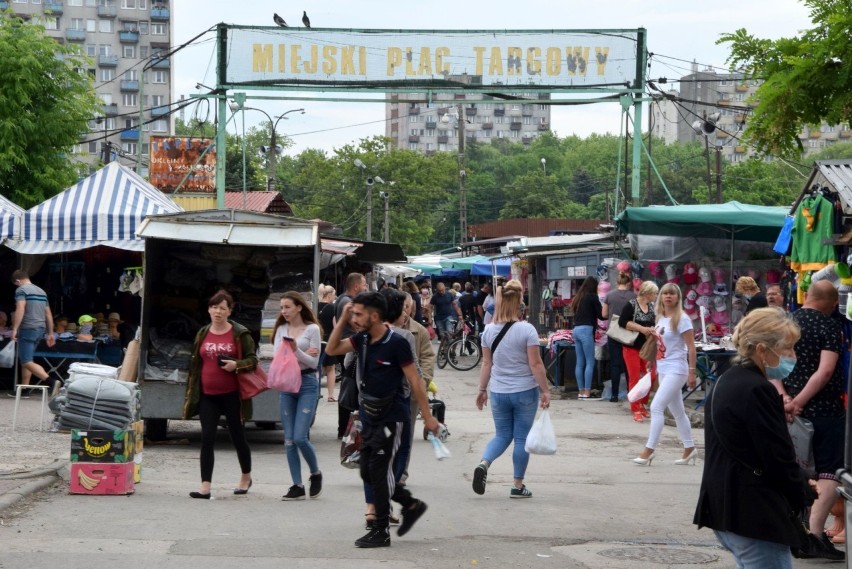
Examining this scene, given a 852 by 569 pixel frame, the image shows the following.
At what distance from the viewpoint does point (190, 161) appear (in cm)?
4309

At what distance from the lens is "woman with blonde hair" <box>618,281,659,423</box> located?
17141 mm

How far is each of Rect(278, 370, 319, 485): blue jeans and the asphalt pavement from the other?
35 centimetres

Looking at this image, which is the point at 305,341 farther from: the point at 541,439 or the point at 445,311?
the point at 445,311

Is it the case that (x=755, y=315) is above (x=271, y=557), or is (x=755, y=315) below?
above

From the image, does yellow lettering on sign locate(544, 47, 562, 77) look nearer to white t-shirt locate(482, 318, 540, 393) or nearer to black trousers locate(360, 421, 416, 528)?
white t-shirt locate(482, 318, 540, 393)

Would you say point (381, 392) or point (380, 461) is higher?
point (381, 392)

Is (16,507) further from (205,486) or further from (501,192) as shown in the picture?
(501,192)

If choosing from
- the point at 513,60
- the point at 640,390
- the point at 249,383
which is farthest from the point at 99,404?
the point at 513,60

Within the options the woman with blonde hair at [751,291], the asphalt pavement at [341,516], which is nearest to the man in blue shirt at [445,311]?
the woman with blonde hair at [751,291]

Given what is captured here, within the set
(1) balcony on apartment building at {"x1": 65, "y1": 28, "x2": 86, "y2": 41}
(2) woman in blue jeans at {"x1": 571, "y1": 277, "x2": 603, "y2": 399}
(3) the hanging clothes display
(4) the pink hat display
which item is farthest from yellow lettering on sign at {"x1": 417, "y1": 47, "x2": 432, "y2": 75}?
(1) balcony on apartment building at {"x1": 65, "y1": 28, "x2": 86, "y2": 41}

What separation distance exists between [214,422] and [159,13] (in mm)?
130055

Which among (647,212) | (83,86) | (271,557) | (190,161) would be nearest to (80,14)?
(190,161)

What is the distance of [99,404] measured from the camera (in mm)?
11414

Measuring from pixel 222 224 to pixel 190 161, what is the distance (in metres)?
29.6
